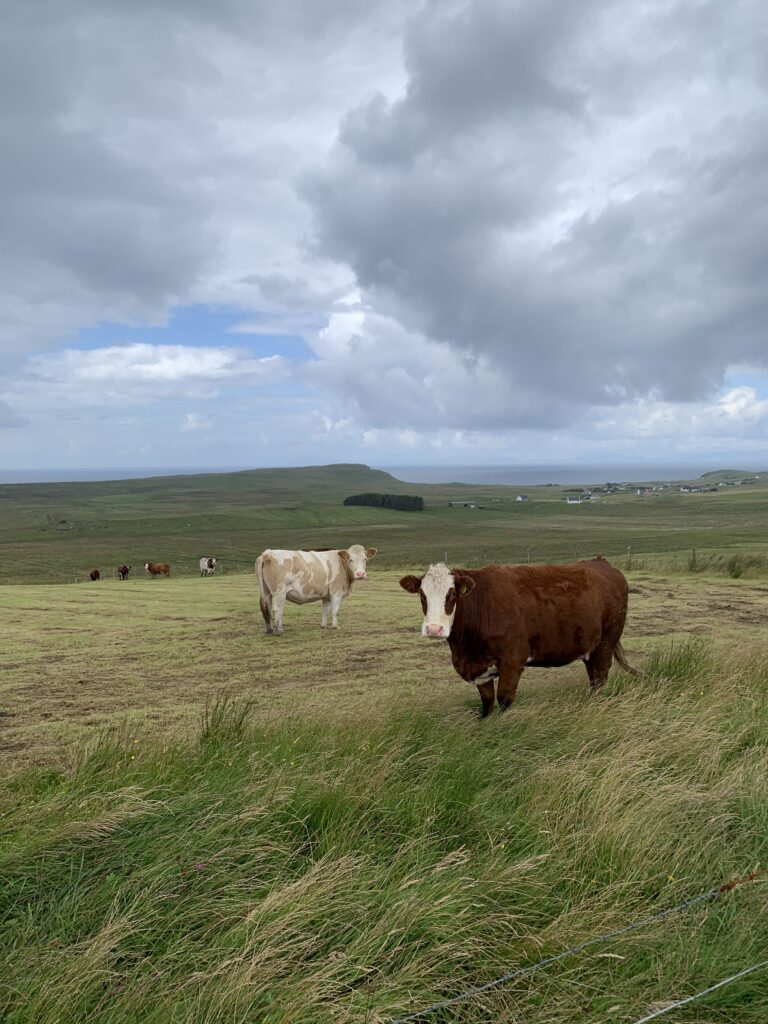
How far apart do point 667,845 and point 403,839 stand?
1630 mm

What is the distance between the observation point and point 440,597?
24.4 feet

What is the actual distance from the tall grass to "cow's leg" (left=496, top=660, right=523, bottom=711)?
5.84 feet

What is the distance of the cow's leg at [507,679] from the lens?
7.60 metres

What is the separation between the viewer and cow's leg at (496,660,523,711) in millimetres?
7596

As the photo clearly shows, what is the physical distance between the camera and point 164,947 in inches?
128

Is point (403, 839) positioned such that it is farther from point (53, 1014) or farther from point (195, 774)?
point (53, 1014)

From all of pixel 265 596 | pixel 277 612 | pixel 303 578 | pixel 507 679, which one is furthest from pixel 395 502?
pixel 507 679

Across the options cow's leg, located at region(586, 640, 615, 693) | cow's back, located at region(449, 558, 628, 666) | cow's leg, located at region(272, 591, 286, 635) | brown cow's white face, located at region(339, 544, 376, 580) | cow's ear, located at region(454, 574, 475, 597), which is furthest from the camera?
brown cow's white face, located at region(339, 544, 376, 580)

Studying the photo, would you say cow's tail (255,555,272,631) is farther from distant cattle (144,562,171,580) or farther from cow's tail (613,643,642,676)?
distant cattle (144,562,171,580)

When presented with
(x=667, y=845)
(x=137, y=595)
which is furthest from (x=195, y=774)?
(x=137, y=595)

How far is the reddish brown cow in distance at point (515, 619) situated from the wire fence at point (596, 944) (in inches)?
140

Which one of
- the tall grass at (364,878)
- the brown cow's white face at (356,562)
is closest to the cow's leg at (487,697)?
the tall grass at (364,878)

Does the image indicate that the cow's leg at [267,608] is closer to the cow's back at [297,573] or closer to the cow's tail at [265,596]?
the cow's tail at [265,596]

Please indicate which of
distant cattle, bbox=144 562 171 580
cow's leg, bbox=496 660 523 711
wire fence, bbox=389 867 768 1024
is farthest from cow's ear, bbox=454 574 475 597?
distant cattle, bbox=144 562 171 580
